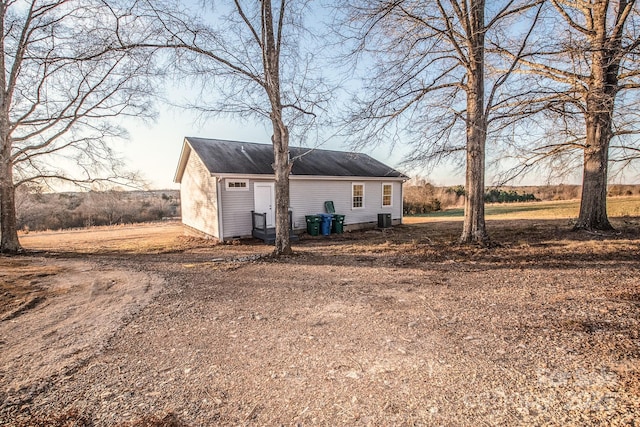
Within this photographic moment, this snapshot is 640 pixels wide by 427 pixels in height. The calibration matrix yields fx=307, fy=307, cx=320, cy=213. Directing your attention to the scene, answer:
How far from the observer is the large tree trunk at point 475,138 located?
27.0ft

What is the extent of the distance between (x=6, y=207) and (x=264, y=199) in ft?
27.3

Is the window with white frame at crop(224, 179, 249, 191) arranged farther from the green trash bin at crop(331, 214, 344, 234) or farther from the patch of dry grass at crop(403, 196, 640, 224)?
the patch of dry grass at crop(403, 196, 640, 224)

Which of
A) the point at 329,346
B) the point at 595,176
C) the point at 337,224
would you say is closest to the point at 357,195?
the point at 337,224

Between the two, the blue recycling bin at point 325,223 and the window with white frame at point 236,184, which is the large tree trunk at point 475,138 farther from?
the window with white frame at point 236,184

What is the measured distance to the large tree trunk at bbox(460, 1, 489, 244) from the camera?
8234 mm

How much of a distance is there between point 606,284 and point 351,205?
10.7 metres

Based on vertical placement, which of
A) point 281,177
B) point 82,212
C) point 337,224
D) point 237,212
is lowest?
point 337,224

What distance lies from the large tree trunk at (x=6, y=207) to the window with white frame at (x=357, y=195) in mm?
12629

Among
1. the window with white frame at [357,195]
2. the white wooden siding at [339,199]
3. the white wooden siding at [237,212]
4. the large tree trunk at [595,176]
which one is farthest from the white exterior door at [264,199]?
the large tree trunk at [595,176]

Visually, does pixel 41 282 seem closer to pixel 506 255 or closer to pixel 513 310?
pixel 513 310

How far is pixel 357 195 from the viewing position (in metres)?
15.4

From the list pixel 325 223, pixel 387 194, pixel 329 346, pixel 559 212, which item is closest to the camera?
pixel 329 346

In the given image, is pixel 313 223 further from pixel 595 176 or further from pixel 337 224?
pixel 595 176

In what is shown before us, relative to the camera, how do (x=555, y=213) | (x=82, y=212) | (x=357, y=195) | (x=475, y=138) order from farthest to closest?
1. (x=82, y=212)
2. (x=555, y=213)
3. (x=357, y=195)
4. (x=475, y=138)
